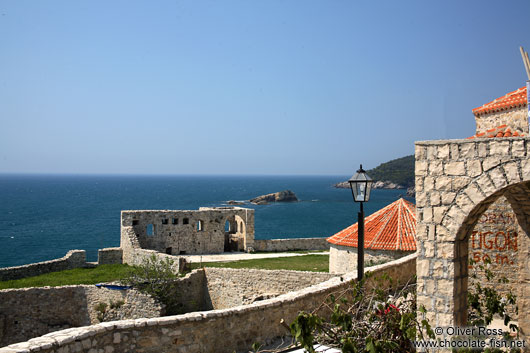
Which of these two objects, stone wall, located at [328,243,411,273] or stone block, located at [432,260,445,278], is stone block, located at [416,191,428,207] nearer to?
stone block, located at [432,260,445,278]

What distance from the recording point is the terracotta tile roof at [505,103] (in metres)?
10.1

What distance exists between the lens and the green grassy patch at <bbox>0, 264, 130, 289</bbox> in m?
22.6

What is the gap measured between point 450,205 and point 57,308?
1952cm

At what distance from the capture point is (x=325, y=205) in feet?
385

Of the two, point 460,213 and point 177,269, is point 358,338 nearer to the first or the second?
point 460,213

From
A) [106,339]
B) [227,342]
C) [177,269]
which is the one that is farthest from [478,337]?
[177,269]

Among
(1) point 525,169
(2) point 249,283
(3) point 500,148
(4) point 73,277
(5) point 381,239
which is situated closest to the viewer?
(1) point 525,169

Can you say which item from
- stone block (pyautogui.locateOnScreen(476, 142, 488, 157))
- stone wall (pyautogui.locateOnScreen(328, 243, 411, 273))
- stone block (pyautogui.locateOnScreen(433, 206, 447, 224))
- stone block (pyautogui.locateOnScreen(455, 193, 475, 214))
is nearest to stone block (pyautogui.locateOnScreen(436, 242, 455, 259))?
stone block (pyautogui.locateOnScreen(433, 206, 447, 224))

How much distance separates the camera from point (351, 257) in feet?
59.0

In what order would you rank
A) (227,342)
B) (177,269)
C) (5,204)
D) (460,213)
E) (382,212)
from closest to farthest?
(460,213)
(227,342)
(382,212)
(177,269)
(5,204)

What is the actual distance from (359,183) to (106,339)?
5.17m

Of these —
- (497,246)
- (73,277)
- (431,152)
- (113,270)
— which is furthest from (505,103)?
(73,277)

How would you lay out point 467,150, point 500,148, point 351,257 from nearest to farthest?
1. point 500,148
2. point 467,150
3. point 351,257

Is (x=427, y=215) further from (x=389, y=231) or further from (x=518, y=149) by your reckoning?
(x=389, y=231)
